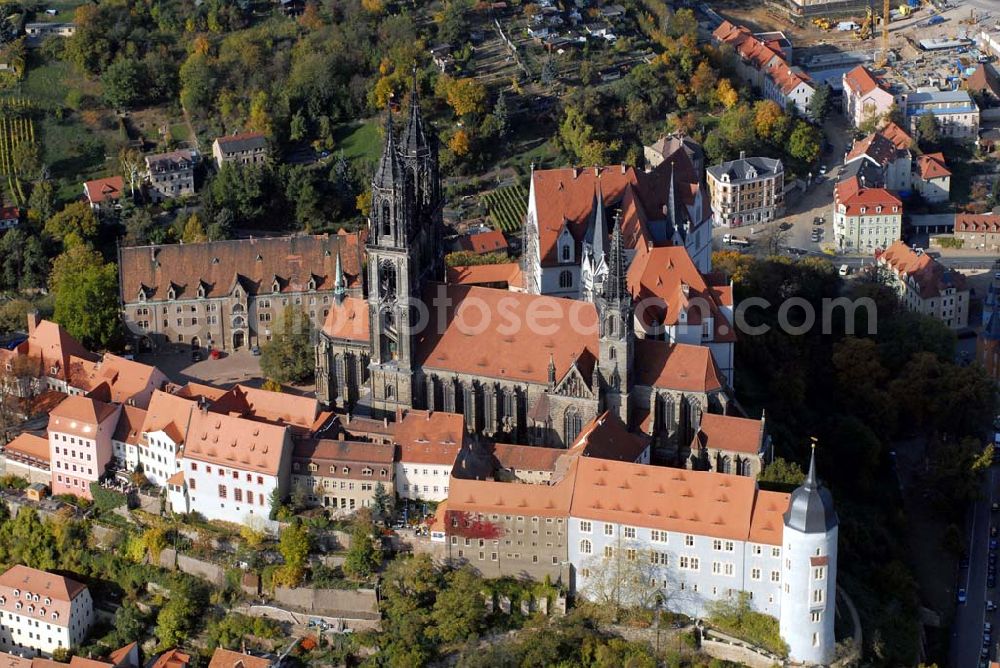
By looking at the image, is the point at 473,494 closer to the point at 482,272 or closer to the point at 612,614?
the point at 612,614

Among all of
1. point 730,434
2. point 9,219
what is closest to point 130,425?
point 730,434

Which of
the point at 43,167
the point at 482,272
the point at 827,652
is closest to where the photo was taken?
the point at 827,652

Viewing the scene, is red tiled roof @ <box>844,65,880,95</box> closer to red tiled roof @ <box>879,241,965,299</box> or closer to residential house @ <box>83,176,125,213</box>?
red tiled roof @ <box>879,241,965,299</box>

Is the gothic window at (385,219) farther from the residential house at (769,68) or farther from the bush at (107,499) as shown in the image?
the residential house at (769,68)

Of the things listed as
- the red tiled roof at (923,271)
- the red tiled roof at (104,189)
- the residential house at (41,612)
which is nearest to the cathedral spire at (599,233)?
the residential house at (41,612)

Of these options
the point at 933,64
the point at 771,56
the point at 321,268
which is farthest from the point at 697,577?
the point at 933,64

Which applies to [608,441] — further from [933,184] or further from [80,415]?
[933,184]

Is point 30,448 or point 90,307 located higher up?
point 90,307
